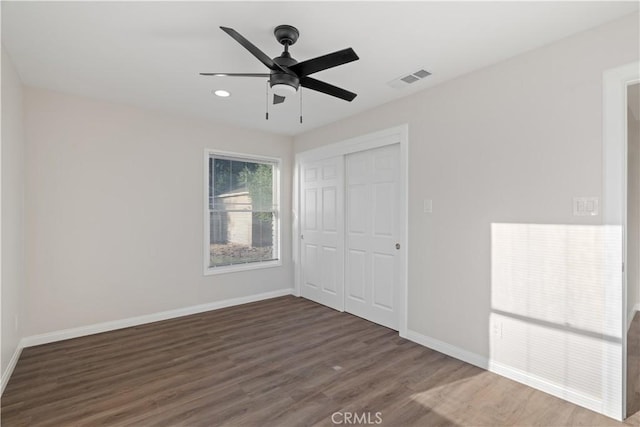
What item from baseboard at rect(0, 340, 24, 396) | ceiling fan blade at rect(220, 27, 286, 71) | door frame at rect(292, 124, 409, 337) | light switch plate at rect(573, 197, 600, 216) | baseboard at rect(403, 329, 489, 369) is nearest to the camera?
ceiling fan blade at rect(220, 27, 286, 71)

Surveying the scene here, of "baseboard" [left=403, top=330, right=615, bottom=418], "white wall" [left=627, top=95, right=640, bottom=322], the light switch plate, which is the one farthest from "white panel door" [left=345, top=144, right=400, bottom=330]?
"white wall" [left=627, top=95, right=640, bottom=322]

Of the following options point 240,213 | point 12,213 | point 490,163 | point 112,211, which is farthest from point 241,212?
point 490,163

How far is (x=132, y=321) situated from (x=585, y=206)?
4.54 meters

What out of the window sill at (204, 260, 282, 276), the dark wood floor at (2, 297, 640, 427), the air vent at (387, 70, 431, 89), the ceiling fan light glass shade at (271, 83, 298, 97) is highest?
the air vent at (387, 70, 431, 89)

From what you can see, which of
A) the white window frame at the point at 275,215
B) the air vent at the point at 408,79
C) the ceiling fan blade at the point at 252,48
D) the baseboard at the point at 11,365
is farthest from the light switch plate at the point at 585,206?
the baseboard at the point at 11,365

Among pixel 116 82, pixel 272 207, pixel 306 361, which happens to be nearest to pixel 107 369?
pixel 306 361

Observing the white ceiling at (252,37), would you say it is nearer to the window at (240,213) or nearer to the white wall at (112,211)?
the white wall at (112,211)

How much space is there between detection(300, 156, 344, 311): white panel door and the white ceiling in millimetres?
1466

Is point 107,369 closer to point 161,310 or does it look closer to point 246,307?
point 161,310

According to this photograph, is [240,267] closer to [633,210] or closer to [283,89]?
[283,89]

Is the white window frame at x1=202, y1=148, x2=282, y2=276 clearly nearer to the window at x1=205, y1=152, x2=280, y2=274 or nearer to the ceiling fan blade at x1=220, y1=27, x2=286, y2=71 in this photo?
the window at x1=205, y1=152, x2=280, y2=274

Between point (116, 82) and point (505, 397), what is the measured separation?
4.27 meters

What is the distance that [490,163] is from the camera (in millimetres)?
2705

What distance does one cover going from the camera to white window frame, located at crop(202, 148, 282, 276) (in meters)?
4.30
